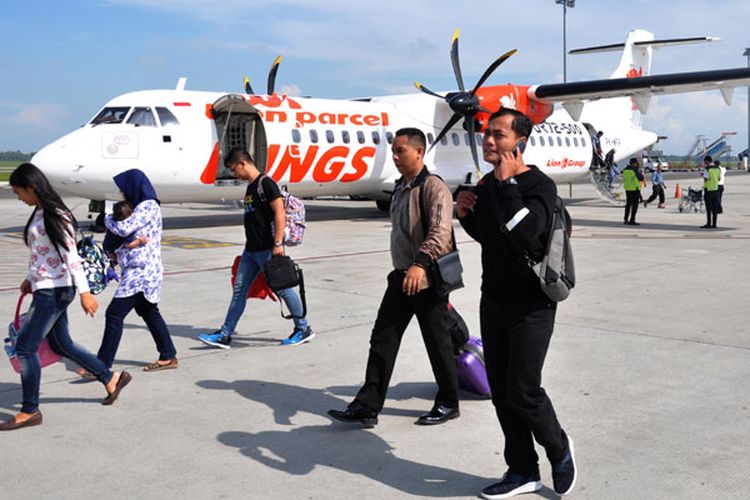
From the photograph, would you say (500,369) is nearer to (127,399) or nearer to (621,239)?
(127,399)

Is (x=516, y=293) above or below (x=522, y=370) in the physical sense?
above

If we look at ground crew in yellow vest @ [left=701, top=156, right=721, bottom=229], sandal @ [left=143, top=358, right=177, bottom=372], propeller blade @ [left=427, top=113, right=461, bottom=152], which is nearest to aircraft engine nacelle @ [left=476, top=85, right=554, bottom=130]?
propeller blade @ [left=427, top=113, right=461, bottom=152]

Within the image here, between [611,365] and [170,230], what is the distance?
13.0 meters

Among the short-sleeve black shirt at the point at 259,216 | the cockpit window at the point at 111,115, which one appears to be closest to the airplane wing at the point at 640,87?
the cockpit window at the point at 111,115

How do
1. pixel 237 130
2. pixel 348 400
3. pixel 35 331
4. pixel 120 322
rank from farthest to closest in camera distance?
pixel 237 130 < pixel 120 322 < pixel 348 400 < pixel 35 331

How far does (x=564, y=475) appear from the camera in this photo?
3.73 m

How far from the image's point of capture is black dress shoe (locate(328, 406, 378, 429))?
4734 millimetres

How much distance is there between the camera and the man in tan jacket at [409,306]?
183 inches

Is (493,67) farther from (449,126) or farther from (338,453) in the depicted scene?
(338,453)

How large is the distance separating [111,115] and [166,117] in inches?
41.1

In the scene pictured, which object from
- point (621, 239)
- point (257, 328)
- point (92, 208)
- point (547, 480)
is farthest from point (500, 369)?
point (92, 208)

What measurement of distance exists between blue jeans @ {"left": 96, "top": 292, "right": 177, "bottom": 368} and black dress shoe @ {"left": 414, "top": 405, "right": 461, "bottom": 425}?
224 cm

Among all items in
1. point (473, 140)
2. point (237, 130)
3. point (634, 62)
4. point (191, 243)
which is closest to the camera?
point (191, 243)

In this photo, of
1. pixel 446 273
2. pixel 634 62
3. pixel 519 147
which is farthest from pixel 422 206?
pixel 634 62
